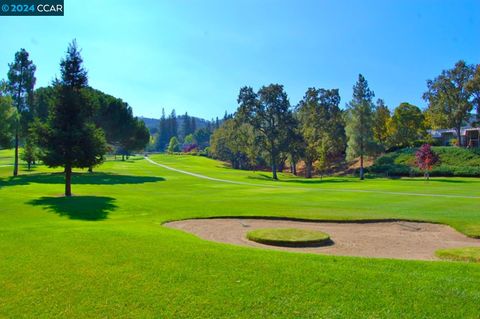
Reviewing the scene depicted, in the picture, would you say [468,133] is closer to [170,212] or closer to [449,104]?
[449,104]

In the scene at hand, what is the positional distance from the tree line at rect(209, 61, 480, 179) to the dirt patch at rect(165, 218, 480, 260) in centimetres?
4267

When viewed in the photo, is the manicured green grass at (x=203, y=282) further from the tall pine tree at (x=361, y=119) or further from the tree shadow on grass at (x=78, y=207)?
the tall pine tree at (x=361, y=119)

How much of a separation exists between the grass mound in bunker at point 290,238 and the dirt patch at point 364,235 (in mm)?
317

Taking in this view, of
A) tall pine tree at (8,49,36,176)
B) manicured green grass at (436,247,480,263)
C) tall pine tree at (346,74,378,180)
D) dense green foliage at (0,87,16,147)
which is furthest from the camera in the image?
tall pine tree at (346,74,378,180)

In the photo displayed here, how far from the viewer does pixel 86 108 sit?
29.2m

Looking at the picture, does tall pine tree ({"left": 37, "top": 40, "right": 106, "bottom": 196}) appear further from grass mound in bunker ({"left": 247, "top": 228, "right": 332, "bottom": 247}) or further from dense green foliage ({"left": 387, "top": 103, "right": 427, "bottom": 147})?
dense green foliage ({"left": 387, "top": 103, "right": 427, "bottom": 147})

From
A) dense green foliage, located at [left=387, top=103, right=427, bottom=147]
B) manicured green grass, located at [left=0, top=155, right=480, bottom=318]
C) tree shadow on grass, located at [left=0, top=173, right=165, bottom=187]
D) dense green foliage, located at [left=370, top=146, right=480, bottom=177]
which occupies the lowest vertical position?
tree shadow on grass, located at [left=0, top=173, right=165, bottom=187]

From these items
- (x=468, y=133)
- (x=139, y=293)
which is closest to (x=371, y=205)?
(x=139, y=293)

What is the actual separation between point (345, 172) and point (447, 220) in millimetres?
61666

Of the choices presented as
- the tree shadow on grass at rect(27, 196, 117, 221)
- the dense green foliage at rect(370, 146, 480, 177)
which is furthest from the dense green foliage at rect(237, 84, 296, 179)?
the tree shadow on grass at rect(27, 196, 117, 221)

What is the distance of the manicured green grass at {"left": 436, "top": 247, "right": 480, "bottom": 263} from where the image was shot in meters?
10.1

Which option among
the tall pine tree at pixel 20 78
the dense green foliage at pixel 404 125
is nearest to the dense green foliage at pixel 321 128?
the dense green foliage at pixel 404 125

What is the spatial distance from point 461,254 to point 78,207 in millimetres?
19167

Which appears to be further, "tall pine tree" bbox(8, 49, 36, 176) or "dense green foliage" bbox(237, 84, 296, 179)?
"dense green foliage" bbox(237, 84, 296, 179)
